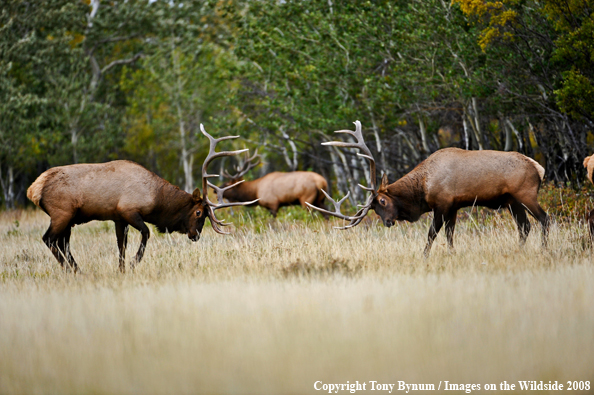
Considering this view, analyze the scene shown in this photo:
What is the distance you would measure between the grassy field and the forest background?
5.32m

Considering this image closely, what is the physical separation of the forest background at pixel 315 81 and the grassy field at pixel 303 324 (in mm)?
5317

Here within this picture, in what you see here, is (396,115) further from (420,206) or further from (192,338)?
(192,338)

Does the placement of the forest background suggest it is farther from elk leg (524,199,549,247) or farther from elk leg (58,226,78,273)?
elk leg (58,226,78,273)

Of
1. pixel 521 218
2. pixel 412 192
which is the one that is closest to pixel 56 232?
pixel 412 192

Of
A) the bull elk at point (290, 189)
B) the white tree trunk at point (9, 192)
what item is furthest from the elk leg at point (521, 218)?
the white tree trunk at point (9, 192)

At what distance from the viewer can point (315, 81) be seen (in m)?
15.4

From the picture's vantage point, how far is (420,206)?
8.34 meters

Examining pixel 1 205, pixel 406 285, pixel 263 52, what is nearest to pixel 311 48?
pixel 263 52

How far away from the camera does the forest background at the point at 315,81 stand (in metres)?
11.6

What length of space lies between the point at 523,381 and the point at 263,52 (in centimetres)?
1459

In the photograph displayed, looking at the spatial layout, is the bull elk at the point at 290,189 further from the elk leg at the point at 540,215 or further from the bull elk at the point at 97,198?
the elk leg at the point at 540,215

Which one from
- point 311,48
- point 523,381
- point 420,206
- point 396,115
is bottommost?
point 523,381

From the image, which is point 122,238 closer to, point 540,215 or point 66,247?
point 66,247

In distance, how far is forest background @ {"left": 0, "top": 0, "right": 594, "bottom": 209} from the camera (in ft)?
38.1
